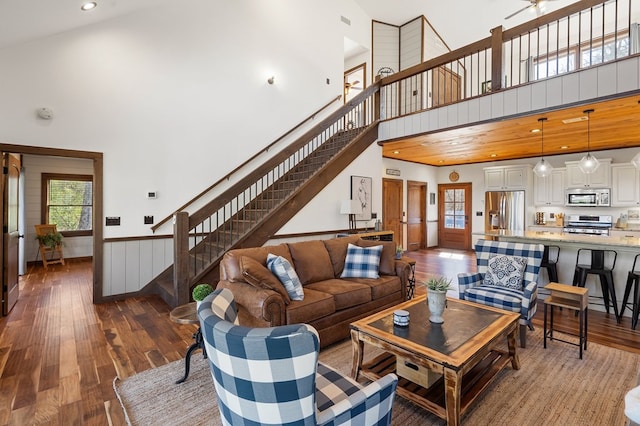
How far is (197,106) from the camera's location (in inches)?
200

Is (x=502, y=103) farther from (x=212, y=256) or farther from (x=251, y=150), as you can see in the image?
(x=212, y=256)

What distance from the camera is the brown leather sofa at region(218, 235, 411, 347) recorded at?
2668 mm

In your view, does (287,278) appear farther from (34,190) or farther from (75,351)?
(34,190)

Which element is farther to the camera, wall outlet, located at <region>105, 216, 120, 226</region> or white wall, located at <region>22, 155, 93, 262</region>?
white wall, located at <region>22, 155, 93, 262</region>

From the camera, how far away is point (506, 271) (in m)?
3.42

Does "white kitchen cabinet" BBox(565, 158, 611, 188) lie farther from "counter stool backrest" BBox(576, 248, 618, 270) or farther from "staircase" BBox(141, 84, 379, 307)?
"staircase" BBox(141, 84, 379, 307)

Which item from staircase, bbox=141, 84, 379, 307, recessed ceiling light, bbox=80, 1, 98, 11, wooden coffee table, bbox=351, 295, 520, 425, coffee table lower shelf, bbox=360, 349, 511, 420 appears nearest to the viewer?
wooden coffee table, bbox=351, 295, 520, 425

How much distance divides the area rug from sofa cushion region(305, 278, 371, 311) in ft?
1.65

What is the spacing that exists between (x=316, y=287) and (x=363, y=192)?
2.96m

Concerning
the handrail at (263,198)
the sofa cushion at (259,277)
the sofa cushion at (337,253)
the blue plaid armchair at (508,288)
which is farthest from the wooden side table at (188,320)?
the blue plaid armchair at (508,288)

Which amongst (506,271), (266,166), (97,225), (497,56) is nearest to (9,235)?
(97,225)

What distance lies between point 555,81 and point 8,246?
23.8 feet

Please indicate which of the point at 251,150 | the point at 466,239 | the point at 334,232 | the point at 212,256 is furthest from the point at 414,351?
the point at 466,239

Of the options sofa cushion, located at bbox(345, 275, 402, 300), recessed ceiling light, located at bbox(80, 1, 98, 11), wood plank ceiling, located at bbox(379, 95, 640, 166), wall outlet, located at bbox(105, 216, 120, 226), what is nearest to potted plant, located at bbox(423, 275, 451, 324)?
sofa cushion, located at bbox(345, 275, 402, 300)
